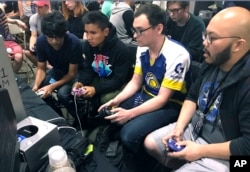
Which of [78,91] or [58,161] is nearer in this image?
[58,161]

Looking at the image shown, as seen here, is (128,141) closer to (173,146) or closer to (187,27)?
(173,146)

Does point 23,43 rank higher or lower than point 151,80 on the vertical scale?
lower

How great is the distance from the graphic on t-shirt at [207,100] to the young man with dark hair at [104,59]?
682 millimetres

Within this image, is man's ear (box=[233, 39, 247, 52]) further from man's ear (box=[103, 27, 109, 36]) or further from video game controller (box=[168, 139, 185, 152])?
man's ear (box=[103, 27, 109, 36])

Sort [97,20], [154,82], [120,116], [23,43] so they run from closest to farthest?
1. [120,116]
2. [154,82]
3. [97,20]
4. [23,43]

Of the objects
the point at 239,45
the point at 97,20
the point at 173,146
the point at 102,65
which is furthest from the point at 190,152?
the point at 97,20

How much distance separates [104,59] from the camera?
1.92 meters

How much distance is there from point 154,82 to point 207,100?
441 mm

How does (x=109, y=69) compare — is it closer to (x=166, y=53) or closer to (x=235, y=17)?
(x=166, y=53)

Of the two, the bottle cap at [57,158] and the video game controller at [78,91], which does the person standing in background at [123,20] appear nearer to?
the video game controller at [78,91]

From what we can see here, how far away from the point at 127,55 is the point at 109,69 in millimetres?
166

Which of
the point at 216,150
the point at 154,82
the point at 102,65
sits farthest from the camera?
the point at 102,65

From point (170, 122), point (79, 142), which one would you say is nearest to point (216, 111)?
point (170, 122)

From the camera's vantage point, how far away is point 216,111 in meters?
1.26
